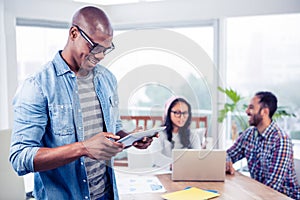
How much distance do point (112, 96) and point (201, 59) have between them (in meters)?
0.37

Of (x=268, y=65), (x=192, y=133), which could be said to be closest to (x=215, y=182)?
(x=192, y=133)

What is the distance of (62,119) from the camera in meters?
1.23

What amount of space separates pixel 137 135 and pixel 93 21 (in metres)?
0.43

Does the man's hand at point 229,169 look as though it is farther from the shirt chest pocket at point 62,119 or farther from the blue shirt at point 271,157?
the shirt chest pocket at point 62,119

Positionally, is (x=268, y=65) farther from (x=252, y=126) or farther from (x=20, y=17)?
(x=20, y=17)

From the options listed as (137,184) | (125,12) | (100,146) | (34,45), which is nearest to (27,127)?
(100,146)

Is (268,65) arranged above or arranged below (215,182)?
above

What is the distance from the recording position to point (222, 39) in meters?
3.57

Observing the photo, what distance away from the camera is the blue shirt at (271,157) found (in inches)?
97.7

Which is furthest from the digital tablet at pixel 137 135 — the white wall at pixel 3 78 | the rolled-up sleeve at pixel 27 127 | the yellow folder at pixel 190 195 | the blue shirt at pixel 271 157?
the white wall at pixel 3 78

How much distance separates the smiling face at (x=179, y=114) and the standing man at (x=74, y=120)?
16cm

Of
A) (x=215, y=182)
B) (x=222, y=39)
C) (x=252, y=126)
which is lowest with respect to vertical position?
(x=215, y=182)

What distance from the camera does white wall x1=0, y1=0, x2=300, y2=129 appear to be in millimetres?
3025

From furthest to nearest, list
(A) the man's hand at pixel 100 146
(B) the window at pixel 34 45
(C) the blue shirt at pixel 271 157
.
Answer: (B) the window at pixel 34 45 < (C) the blue shirt at pixel 271 157 < (A) the man's hand at pixel 100 146
